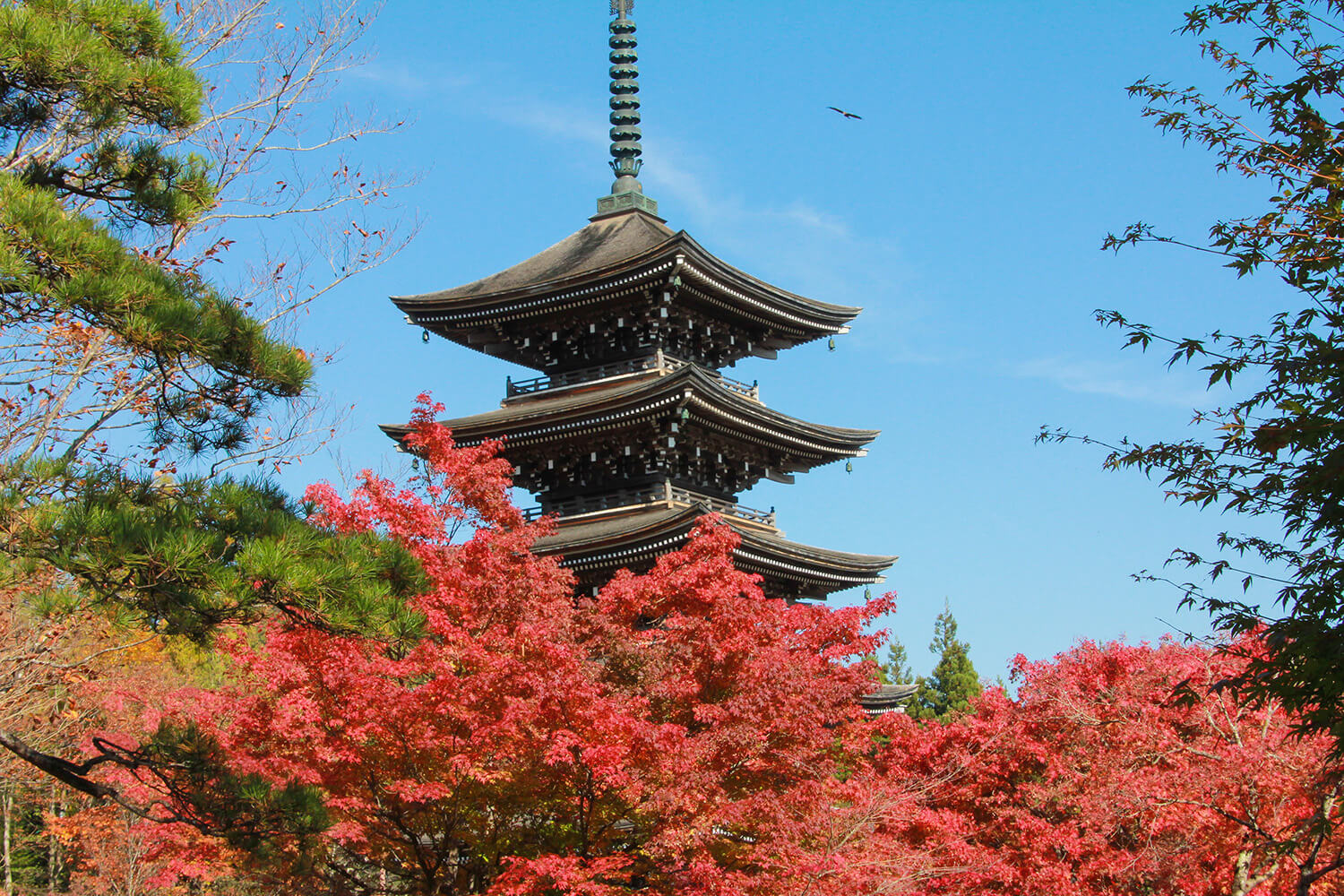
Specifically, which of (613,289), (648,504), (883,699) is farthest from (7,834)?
(883,699)

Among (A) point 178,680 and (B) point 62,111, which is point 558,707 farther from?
(A) point 178,680

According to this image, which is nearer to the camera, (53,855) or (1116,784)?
(1116,784)

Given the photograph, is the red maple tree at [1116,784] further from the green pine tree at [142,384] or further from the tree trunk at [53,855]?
the tree trunk at [53,855]

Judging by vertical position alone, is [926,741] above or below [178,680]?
below

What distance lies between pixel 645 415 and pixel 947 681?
83.4 ft

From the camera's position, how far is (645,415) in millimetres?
20797

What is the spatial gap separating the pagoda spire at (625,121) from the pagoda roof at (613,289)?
19.7 inches

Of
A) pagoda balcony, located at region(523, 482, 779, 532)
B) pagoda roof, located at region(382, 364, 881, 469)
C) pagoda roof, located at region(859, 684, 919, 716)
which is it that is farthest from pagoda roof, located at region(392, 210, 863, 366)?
pagoda roof, located at region(859, 684, 919, 716)

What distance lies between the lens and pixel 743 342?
2497cm

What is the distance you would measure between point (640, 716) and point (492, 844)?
2.20 meters

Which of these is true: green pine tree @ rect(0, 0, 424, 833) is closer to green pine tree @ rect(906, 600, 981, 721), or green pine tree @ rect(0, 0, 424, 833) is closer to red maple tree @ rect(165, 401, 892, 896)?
red maple tree @ rect(165, 401, 892, 896)

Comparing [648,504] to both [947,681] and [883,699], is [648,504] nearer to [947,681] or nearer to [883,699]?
[883,699]

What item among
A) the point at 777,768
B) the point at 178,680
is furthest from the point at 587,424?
the point at 178,680

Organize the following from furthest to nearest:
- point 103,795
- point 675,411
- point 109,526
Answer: point 675,411 → point 103,795 → point 109,526
